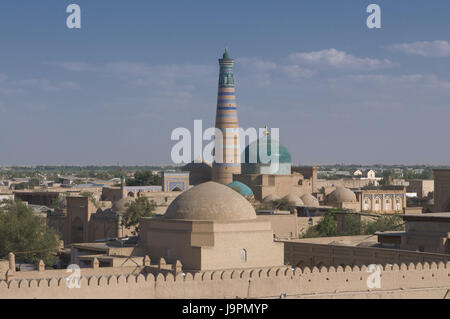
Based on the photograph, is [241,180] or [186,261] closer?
[186,261]

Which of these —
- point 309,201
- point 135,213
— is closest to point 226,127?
point 309,201

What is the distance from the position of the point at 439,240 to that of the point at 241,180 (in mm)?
36375

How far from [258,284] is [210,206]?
4070 mm

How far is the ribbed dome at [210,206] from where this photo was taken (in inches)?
1017

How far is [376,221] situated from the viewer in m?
43.2

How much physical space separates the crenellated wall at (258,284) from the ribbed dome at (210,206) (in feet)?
10.1

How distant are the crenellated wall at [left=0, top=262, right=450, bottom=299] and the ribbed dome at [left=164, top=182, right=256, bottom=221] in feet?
10.1

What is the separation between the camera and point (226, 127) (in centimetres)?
6419

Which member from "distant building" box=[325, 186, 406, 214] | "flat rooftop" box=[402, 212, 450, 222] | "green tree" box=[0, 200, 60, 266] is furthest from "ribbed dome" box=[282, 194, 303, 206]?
"flat rooftop" box=[402, 212, 450, 222]

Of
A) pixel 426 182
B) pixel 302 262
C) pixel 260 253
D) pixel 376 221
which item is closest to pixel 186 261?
pixel 260 253

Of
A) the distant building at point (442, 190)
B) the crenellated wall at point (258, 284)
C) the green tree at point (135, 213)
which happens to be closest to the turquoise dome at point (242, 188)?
the green tree at point (135, 213)

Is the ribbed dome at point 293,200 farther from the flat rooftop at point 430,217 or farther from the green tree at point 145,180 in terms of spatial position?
the flat rooftop at point 430,217

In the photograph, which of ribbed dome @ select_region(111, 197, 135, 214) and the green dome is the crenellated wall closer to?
ribbed dome @ select_region(111, 197, 135, 214)
